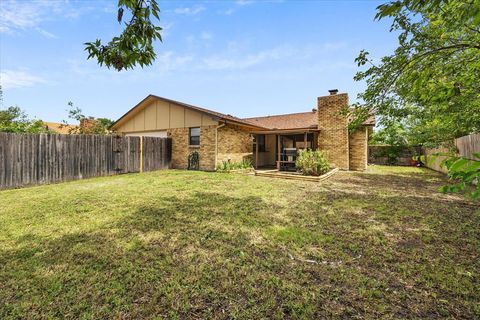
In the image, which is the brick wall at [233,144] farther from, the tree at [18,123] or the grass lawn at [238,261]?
the tree at [18,123]

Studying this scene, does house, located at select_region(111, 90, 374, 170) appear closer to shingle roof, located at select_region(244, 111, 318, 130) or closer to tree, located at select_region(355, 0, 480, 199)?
shingle roof, located at select_region(244, 111, 318, 130)

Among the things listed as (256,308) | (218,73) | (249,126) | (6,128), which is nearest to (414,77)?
(256,308)

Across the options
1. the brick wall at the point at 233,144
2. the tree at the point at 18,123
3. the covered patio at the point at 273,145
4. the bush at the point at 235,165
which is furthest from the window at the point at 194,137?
the tree at the point at 18,123

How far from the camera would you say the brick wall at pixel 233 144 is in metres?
12.9

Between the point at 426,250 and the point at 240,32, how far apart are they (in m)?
8.64

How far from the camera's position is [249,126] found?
1477cm

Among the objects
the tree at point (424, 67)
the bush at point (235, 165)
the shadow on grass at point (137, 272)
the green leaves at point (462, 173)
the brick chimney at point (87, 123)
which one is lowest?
the shadow on grass at point (137, 272)

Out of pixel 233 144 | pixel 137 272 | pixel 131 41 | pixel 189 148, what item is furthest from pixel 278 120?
pixel 137 272

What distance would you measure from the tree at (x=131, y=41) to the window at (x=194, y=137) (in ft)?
34.2

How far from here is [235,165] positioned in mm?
13445

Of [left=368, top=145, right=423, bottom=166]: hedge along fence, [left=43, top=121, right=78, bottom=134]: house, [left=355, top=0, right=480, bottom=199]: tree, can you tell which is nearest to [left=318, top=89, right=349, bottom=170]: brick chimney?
[left=355, top=0, right=480, bottom=199]: tree

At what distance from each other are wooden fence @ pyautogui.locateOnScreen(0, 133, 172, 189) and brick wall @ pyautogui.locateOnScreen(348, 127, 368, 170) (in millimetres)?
12530

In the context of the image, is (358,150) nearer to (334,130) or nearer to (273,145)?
(334,130)

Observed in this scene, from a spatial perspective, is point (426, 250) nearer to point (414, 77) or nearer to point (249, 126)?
point (414, 77)
